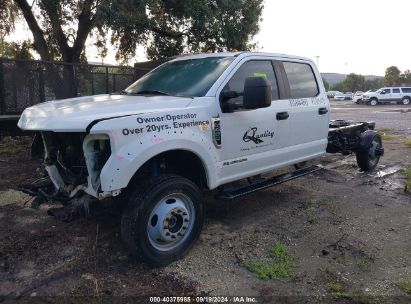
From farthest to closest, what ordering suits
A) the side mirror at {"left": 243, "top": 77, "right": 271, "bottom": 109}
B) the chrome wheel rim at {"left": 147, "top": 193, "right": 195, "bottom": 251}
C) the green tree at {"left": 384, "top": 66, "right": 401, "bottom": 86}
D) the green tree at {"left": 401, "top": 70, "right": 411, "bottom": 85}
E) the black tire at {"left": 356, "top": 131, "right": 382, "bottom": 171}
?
the green tree at {"left": 384, "top": 66, "right": 401, "bottom": 86}
the green tree at {"left": 401, "top": 70, "right": 411, "bottom": 85}
the black tire at {"left": 356, "top": 131, "right": 382, "bottom": 171}
the side mirror at {"left": 243, "top": 77, "right": 271, "bottom": 109}
the chrome wheel rim at {"left": 147, "top": 193, "right": 195, "bottom": 251}

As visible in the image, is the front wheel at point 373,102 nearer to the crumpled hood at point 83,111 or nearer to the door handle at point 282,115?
the door handle at point 282,115

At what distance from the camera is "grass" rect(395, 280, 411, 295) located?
3198 millimetres

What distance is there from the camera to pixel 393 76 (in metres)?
70.3

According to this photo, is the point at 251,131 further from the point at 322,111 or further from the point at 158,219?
the point at 322,111

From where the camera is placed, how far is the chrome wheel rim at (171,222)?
3562 mm

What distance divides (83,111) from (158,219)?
3.87 ft

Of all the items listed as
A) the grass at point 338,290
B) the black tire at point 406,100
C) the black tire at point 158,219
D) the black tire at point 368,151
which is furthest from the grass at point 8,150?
the black tire at point 406,100

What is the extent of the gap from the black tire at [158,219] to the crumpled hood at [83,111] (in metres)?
0.68

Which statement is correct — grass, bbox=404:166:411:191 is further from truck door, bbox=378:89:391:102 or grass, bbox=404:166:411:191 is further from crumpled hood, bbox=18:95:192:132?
truck door, bbox=378:89:391:102

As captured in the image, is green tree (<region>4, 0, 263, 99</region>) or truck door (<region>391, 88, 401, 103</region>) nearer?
green tree (<region>4, 0, 263, 99</region>)

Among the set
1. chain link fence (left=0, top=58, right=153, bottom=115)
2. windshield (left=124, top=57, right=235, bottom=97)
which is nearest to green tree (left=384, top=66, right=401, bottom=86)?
chain link fence (left=0, top=58, right=153, bottom=115)

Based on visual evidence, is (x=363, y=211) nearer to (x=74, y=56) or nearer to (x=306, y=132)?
(x=306, y=132)

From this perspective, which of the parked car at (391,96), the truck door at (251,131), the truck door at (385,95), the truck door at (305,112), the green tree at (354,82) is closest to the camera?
the truck door at (251,131)

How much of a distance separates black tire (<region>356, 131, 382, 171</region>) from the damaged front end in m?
5.25
